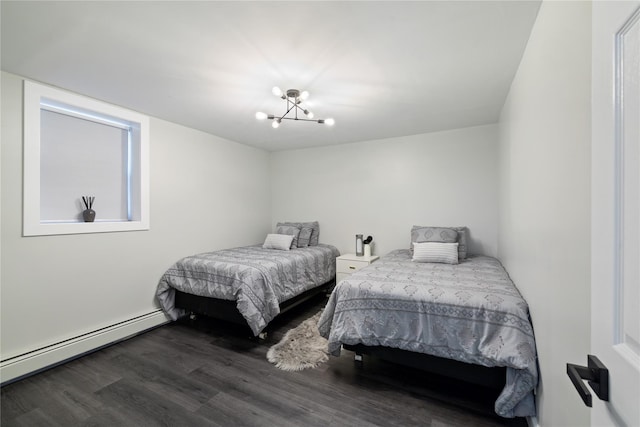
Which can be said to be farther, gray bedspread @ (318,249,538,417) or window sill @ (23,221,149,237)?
window sill @ (23,221,149,237)

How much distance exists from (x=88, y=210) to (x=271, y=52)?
2.40 metres

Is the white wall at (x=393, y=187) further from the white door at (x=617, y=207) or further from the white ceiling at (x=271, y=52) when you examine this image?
the white door at (x=617, y=207)

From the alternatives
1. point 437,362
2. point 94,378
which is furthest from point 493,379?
point 94,378

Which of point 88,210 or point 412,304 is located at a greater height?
point 88,210

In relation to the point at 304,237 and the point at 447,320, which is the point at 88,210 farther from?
the point at 447,320

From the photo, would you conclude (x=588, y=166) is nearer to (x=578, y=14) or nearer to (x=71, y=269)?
(x=578, y=14)

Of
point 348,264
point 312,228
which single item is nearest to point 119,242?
point 312,228

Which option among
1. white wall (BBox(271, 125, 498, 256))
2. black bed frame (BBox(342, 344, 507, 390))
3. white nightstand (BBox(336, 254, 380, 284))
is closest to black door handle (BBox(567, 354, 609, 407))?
black bed frame (BBox(342, 344, 507, 390))

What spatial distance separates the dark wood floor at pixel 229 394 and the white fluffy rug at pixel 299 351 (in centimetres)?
8

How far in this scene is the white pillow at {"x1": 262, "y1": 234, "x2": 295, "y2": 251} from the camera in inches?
154

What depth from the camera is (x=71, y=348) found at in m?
2.37

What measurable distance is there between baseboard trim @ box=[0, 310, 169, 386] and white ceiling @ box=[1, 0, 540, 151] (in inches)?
89.6

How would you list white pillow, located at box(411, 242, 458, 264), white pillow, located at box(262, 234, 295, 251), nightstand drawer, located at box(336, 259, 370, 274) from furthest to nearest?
white pillow, located at box(262, 234, 295, 251) → nightstand drawer, located at box(336, 259, 370, 274) → white pillow, located at box(411, 242, 458, 264)

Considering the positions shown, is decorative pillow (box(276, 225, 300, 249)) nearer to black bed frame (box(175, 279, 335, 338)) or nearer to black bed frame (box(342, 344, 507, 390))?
black bed frame (box(175, 279, 335, 338))
